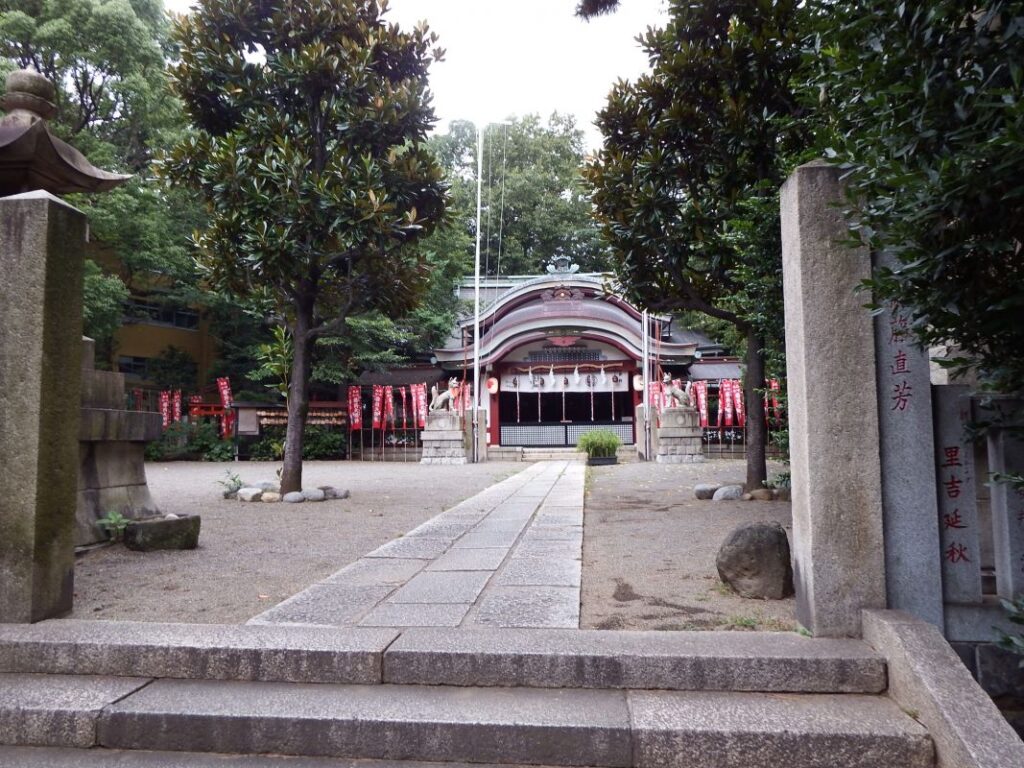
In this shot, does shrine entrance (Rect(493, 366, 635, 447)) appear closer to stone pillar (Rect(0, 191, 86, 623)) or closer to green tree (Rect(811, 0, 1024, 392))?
stone pillar (Rect(0, 191, 86, 623))

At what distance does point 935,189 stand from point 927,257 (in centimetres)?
26

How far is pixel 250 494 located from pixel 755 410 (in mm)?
6874

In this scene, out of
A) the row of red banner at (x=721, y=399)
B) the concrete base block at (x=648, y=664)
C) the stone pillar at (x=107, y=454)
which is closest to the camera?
the concrete base block at (x=648, y=664)

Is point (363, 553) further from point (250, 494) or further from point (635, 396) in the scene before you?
point (635, 396)

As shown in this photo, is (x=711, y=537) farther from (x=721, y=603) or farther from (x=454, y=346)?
(x=454, y=346)

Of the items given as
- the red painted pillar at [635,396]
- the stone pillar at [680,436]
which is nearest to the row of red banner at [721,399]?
the stone pillar at [680,436]

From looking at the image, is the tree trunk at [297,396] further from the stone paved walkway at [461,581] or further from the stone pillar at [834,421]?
the stone pillar at [834,421]

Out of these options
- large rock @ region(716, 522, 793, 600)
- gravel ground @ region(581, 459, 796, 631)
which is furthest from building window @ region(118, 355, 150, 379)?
large rock @ region(716, 522, 793, 600)

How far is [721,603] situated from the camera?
3613 millimetres

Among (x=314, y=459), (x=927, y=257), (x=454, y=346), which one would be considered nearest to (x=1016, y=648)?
(x=927, y=257)

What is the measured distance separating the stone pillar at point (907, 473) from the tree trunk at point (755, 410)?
548 cm

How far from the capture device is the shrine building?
22.3m

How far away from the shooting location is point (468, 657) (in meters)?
2.69

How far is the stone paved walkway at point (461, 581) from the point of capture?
3.31 metres
